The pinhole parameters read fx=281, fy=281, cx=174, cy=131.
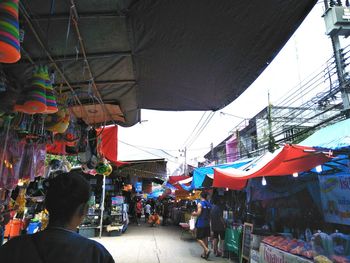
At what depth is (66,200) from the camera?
1.51 m

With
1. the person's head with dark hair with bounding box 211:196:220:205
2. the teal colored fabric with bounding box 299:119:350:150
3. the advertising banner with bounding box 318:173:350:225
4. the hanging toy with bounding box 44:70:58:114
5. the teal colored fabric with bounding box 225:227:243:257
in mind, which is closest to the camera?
the hanging toy with bounding box 44:70:58:114

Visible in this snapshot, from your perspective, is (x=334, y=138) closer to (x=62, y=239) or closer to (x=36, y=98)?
(x=36, y=98)

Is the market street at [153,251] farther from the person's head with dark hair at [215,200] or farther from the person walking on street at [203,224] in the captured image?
the person's head with dark hair at [215,200]

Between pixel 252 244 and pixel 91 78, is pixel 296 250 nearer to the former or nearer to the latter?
pixel 252 244

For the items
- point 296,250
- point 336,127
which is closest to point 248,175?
point 296,250

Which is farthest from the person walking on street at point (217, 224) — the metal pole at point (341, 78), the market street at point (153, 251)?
the metal pole at point (341, 78)

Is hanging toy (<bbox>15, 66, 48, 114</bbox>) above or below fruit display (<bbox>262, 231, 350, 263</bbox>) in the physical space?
above

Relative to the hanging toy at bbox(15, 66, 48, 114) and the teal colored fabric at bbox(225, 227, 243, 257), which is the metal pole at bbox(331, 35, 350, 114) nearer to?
the teal colored fabric at bbox(225, 227, 243, 257)

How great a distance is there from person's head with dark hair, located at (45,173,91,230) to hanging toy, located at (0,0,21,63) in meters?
0.75

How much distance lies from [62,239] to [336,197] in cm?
714

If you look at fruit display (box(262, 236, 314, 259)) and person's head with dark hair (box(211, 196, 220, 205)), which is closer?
fruit display (box(262, 236, 314, 259))

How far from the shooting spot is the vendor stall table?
4.83 metres

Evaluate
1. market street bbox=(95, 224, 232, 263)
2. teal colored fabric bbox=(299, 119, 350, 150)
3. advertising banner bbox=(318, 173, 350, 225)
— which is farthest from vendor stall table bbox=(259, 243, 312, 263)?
market street bbox=(95, 224, 232, 263)

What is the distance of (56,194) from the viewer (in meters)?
1.52
